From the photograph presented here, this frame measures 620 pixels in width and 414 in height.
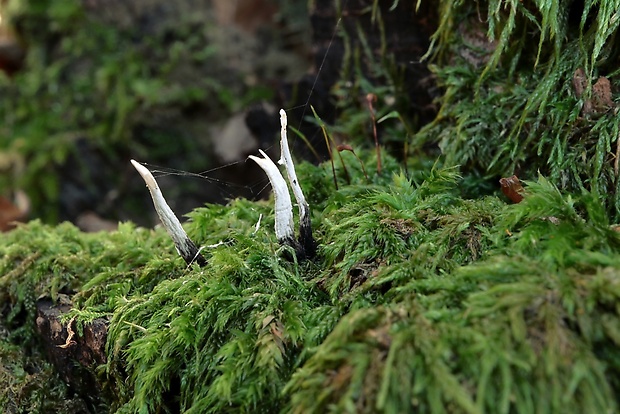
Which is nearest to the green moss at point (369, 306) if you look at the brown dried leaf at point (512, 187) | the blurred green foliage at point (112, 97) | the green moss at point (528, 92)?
the brown dried leaf at point (512, 187)

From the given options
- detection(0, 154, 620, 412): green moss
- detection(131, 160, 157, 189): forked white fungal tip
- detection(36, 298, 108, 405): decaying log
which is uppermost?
detection(131, 160, 157, 189): forked white fungal tip

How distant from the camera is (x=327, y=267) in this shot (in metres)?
1.66

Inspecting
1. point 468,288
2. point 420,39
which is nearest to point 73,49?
point 420,39

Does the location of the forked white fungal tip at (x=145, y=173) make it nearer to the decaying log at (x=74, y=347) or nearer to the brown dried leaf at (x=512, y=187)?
the decaying log at (x=74, y=347)

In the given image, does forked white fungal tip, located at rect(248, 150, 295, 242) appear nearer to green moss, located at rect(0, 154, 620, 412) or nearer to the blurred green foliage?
green moss, located at rect(0, 154, 620, 412)

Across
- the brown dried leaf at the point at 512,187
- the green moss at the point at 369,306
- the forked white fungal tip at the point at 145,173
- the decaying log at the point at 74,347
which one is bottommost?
the decaying log at the point at 74,347

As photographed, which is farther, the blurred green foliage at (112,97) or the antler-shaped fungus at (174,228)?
the blurred green foliage at (112,97)

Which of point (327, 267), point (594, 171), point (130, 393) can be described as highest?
point (594, 171)

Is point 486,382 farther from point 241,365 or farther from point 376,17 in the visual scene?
point 376,17

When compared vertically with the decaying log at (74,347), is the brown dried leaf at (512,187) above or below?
above

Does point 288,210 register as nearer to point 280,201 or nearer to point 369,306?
point 280,201

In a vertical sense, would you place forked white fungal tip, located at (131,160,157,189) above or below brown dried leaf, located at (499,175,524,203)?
above

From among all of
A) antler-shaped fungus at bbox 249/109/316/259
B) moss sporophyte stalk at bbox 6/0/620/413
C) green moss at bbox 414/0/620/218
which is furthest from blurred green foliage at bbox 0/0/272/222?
antler-shaped fungus at bbox 249/109/316/259

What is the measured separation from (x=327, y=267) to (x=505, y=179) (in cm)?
72
